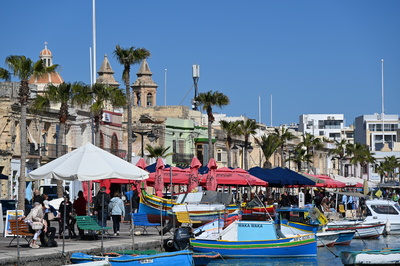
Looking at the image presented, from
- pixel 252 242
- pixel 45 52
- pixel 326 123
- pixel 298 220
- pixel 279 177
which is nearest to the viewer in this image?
pixel 252 242

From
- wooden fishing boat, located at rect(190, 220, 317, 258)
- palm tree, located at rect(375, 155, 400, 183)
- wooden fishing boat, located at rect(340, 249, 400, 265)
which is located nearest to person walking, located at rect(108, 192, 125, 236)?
wooden fishing boat, located at rect(190, 220, 317, 258)

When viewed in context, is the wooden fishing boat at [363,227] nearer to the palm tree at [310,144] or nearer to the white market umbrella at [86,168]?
the white market umbrella at [86,168]

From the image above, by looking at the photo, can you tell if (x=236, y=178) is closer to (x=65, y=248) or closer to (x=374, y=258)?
(x=374, y=258)

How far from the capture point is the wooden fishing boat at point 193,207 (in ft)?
105

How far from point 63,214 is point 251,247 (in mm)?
6138

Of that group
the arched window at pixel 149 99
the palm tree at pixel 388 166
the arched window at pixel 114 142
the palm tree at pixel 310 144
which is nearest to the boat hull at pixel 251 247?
the arched window at pixel 114 142

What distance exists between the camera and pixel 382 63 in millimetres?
135875

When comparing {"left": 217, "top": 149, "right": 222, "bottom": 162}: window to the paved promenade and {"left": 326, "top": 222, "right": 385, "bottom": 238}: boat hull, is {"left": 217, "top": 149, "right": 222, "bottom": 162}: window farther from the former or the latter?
the paved promenade

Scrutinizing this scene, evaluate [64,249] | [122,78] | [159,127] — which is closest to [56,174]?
[64,249]

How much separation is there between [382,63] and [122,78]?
292ft

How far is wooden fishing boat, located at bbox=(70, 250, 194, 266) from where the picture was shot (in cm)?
2073

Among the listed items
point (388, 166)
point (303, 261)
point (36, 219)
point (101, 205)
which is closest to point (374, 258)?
point (303, 261)

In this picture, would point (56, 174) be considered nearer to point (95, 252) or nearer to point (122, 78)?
point (95, 252)

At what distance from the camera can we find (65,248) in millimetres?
23875
